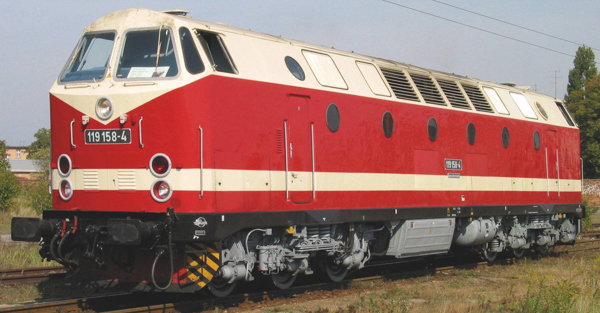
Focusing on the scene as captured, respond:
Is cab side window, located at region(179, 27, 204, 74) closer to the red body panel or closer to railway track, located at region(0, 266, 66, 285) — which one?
the red body panel

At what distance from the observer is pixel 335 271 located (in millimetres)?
12141

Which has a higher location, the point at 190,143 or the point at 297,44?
the point at 297,44

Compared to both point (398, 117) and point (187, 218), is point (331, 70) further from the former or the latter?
point (187, 218)

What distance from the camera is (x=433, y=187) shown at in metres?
13.4

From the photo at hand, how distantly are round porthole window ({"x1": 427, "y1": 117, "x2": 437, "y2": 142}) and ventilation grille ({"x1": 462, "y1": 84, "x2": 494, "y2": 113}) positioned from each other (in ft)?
6.36

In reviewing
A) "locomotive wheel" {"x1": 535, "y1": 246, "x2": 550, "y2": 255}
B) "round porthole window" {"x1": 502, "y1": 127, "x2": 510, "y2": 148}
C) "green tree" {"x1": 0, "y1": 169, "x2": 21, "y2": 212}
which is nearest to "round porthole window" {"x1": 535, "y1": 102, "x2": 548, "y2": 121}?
"round porthole window" {"x1": 502, "y1": 127, "x2": 510, "y2": 148}

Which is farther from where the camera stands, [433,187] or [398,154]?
[433,187]

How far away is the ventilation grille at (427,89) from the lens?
535 inches

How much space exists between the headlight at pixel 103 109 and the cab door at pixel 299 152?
8.89ft

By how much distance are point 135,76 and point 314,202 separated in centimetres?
344

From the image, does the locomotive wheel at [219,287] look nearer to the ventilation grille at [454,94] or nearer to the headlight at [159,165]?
the headlight at [159,165]

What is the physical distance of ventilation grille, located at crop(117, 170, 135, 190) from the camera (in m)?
9.09

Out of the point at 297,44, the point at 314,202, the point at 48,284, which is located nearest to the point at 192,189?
the point at 314,202

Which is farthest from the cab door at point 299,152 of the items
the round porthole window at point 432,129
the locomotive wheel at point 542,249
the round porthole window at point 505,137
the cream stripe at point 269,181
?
the locomotive wheel at point 542,249
